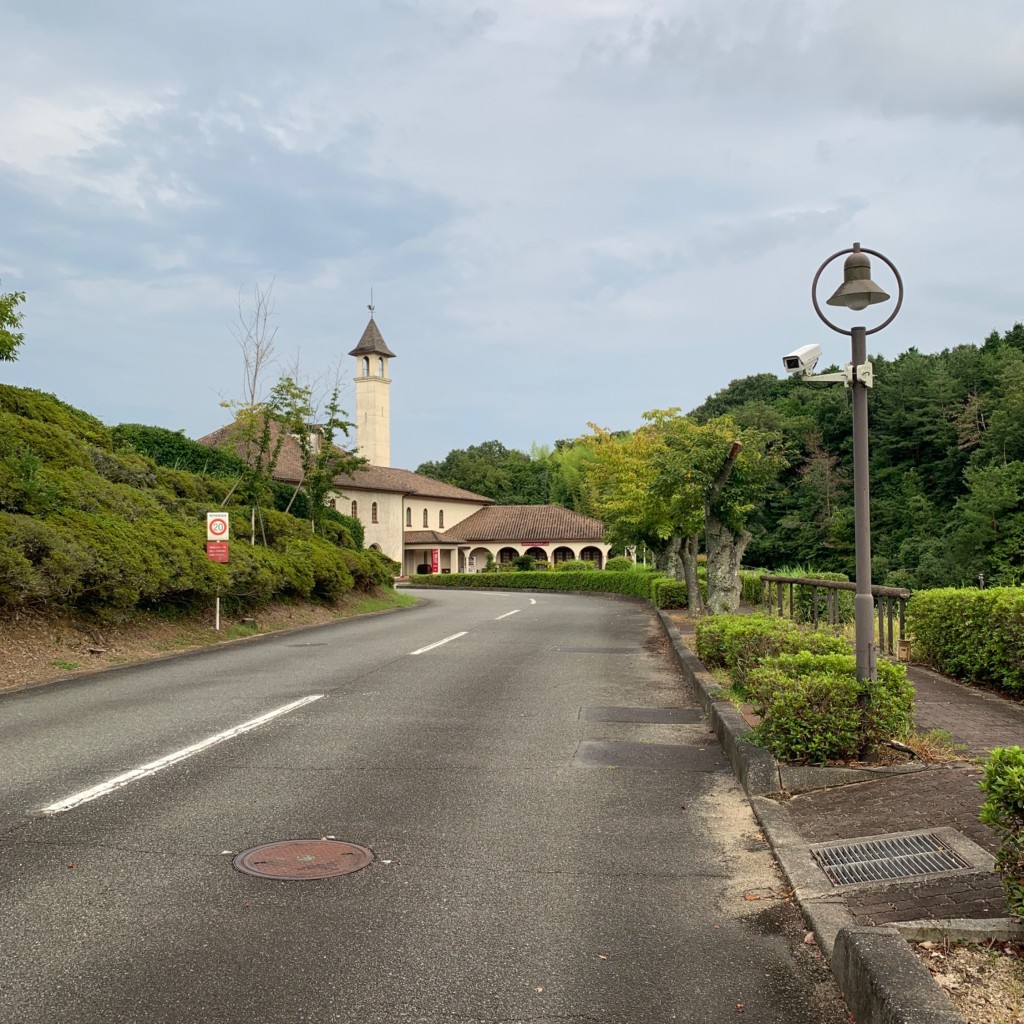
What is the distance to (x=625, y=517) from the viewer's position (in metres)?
30.2

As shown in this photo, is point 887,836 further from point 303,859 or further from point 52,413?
point 52,413

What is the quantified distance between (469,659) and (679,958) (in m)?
11.0

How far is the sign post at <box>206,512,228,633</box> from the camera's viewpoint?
18.7 meters

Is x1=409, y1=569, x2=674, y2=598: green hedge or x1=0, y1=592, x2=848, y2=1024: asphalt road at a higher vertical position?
x1=0, y1=592, x2=848, y2=1024: asphalt road

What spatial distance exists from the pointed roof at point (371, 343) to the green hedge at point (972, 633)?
2560 inches

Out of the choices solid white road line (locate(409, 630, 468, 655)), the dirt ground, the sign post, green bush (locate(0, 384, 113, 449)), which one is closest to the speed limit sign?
the sign post

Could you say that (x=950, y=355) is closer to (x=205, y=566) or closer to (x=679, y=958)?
(x=205, y=566)

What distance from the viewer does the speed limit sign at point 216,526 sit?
18.7 metres

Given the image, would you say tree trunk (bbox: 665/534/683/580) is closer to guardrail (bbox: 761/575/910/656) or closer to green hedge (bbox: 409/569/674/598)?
green hedge (bbox: 409/569/674/598)

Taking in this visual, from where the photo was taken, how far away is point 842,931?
358 centimetres

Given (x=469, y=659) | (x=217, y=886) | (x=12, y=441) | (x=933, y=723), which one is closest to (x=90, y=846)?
(x=217, y=886)

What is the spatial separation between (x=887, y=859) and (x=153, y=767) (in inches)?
200

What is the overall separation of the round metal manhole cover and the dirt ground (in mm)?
8195

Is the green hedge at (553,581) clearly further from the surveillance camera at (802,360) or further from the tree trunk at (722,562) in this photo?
the surveillance camera at (802,360)
